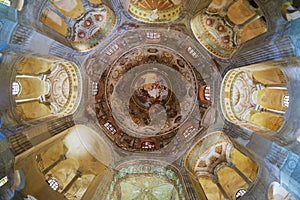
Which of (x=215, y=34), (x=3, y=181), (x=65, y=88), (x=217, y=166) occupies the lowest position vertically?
(x=217, y=166)

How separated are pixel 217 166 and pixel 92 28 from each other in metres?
10.3

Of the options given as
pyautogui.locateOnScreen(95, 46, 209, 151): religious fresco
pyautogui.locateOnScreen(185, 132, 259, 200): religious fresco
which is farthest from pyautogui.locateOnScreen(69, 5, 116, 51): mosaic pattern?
pyautogui.locateOnScreen(185, 132, 259, 200): religious fresco

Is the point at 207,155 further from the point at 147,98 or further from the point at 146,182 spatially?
the point at 147,98

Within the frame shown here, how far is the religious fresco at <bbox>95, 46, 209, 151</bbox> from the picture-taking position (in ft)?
63.5

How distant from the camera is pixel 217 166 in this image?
18.1 metres

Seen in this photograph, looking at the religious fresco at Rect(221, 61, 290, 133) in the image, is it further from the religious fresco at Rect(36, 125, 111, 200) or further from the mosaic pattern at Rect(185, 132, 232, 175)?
the religious fresco at Rect(36, 125, 111, 200)

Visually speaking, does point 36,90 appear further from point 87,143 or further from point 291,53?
point 291,53

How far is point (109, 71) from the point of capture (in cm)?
1942

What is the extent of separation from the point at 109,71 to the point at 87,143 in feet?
14.7

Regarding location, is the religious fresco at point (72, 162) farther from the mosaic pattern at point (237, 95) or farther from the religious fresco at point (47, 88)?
the mosaic pattern at point (237, 95)

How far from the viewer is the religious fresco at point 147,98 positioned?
1934 centimetres

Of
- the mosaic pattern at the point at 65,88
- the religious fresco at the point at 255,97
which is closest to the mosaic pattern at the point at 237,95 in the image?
the religious fresco at the point at 255,97

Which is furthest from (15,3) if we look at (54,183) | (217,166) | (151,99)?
(217,166)

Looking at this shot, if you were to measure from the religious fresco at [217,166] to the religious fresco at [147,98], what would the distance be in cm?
134
